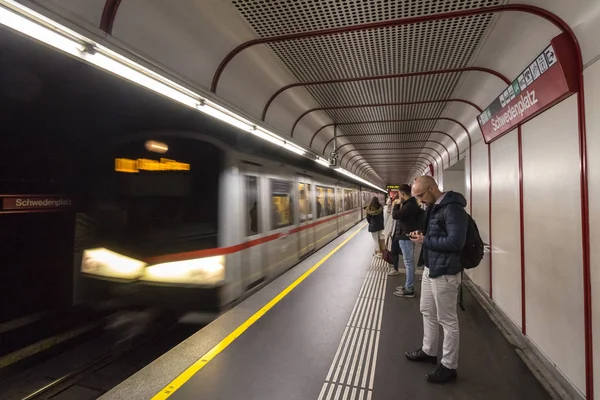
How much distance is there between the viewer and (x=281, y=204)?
5637 mm

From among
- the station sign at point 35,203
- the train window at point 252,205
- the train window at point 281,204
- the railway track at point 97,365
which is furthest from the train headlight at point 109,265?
the train window at point 281,204

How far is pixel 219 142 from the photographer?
3.61 meters

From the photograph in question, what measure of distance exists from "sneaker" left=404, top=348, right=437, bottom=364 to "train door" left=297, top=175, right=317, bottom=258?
13.4 ft

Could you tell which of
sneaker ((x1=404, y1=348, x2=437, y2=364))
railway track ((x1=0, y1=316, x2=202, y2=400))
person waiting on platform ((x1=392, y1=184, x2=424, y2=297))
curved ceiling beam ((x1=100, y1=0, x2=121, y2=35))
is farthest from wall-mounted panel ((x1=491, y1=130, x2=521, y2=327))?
curved ceiling beam ((x1=100, y1=0, x2=121, y2=35))

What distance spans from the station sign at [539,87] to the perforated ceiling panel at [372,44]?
65cm

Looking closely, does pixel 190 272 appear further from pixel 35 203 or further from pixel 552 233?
pixel 552 233

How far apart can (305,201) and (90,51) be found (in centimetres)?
555

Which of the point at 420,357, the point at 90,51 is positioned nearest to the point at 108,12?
the point at 90,51

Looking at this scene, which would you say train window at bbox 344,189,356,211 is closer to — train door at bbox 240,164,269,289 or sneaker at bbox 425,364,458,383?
train door at bbox 240,164,269,289

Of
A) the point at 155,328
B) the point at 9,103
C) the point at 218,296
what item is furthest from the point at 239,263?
Result: the point at 9,103

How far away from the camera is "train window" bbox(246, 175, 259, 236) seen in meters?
4.23

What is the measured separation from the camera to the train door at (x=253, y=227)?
163 inches

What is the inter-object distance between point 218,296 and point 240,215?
104 centimetres

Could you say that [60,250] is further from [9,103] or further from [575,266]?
[575,266]
